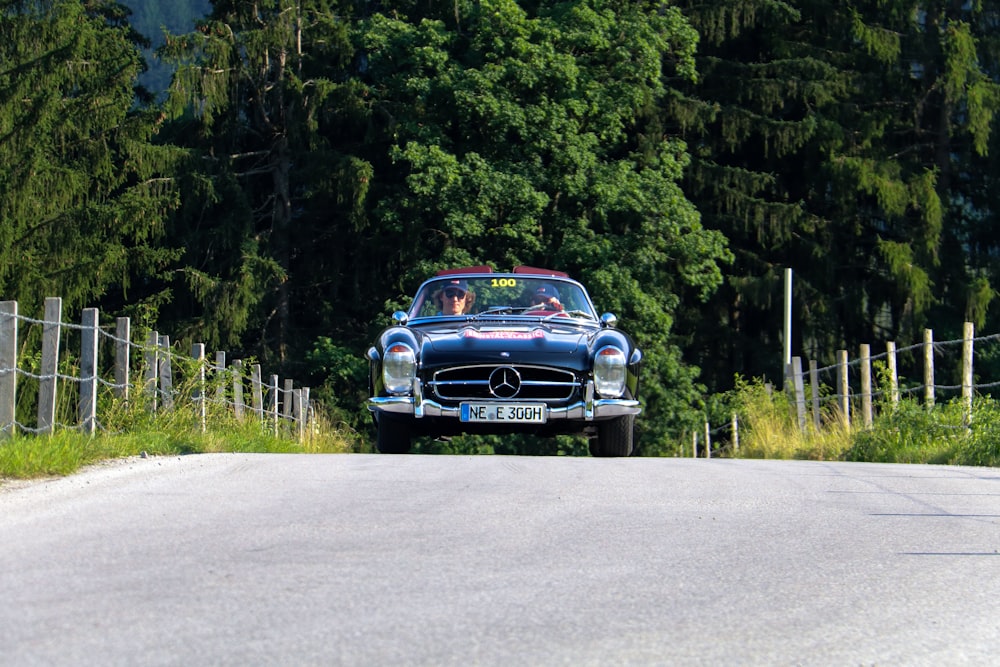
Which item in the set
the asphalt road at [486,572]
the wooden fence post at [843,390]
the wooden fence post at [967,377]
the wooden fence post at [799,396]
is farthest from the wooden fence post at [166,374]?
the wooden fence post at [799,396]

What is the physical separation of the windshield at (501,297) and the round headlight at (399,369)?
1304 mm

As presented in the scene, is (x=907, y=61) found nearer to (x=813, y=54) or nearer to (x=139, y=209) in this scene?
(x=813, y=54)

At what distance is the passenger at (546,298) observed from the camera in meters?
14.3

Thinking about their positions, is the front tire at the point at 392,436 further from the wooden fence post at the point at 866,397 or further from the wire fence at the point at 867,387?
the wooden fence post at the point at 866,397

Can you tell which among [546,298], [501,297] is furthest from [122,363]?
[546,298]

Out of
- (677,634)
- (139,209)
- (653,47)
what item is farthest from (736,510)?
(653,47)

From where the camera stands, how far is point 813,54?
1679 inches

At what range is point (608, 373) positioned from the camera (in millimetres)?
12844

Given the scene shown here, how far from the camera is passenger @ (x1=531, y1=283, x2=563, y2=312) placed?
47.0 ft

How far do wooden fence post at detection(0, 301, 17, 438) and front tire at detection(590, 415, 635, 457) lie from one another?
4.68 m

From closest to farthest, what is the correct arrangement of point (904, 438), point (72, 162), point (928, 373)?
point (904, 438) < point (928, 373) < point (72, 162)

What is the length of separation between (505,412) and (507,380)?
26 cm

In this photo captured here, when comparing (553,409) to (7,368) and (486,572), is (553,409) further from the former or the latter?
(486,572)

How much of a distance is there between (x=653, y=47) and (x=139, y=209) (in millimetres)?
12480
